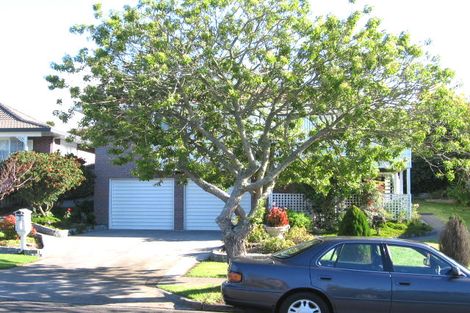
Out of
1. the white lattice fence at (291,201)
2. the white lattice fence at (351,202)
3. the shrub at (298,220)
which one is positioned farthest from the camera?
the white lattice fence at (291,201)

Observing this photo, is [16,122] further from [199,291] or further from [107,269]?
[199,291]

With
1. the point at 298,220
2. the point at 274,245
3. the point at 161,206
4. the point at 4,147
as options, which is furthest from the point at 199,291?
the point at 4,147

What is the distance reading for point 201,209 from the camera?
883 inches

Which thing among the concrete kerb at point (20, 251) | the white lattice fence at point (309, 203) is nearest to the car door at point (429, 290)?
the concrete kerb at point (20, 251)

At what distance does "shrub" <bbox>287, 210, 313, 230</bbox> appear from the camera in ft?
63.4

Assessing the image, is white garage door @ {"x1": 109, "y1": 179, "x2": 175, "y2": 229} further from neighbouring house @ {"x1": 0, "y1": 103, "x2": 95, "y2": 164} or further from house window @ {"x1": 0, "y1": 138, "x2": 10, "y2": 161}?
house window @ {"x1": 0, "y1": 138, "x2": 10, "y2": 161}

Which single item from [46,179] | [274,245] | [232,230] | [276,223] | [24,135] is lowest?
[274,245]

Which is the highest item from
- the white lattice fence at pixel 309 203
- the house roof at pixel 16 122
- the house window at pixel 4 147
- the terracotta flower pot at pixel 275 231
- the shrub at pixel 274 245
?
the house roof at pixel 16 122

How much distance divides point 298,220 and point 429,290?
11765 millimetres

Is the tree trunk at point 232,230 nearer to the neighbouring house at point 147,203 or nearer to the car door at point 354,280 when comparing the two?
the car door at point 354,280

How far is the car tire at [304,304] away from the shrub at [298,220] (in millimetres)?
11450

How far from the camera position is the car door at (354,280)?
770 centimetres

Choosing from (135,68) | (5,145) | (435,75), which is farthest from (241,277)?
(5,145)

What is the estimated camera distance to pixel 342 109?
10.7 m
